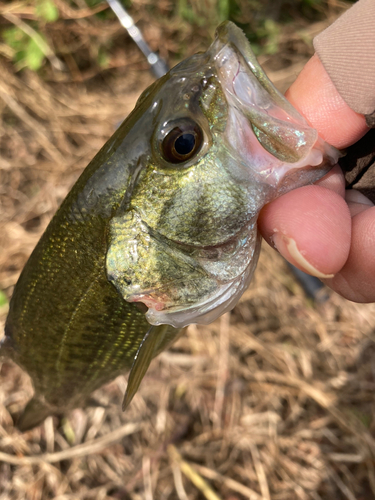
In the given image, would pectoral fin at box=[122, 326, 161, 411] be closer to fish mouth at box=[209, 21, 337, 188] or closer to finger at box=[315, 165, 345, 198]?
fish mouth at box=[209, 21, 337, 188]

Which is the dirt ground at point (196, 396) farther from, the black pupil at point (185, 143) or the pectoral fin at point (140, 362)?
the black pupil at point (185, 143)

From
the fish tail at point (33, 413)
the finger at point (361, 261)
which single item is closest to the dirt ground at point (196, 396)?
the fish tail at point (33, 413)

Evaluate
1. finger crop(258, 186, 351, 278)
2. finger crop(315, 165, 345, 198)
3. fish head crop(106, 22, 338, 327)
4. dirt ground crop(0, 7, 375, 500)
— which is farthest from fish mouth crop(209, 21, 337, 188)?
dirt ground crop(0, 7, 375, 500)

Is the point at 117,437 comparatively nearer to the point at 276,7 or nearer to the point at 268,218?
the point at 268,218

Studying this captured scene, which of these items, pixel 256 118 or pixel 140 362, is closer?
pixel 256 118

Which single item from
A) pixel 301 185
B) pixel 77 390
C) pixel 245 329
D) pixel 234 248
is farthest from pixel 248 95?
pixel 245 329

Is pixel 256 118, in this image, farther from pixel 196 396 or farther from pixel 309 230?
pixel 196 396

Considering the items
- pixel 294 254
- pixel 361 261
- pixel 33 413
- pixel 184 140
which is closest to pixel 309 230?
pixel 294 254

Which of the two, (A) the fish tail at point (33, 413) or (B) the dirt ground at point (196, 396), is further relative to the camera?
(B) the dirt ground at point (196, 396)
